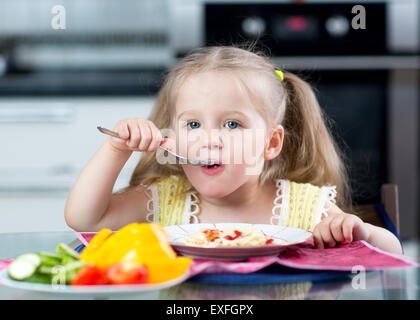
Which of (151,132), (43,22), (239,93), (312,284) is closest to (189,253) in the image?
(312,284)

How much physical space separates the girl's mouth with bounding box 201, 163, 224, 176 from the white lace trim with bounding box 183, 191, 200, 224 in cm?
21

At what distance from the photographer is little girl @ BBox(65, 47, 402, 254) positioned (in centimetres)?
113

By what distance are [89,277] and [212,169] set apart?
65cm

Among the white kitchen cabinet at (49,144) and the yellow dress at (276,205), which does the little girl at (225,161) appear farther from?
the white kitchen cabinet at (49,144)

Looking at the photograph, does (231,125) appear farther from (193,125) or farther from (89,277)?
(89,277)

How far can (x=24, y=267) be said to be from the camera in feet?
1.79

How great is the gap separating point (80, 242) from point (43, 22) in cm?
210

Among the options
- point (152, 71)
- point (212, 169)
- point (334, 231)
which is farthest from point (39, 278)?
point (152, 71)

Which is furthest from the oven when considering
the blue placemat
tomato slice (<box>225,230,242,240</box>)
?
the blue placemat

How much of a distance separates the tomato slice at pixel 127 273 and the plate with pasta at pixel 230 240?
6.1 inches

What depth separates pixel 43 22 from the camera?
273 centimetres

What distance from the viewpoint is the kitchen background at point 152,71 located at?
95.0 inches

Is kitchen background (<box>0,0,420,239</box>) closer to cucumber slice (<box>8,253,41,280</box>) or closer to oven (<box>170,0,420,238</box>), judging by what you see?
oven (<box>170,0,420,238</box>)

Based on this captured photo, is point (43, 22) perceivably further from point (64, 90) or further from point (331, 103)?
point (331, 103)
